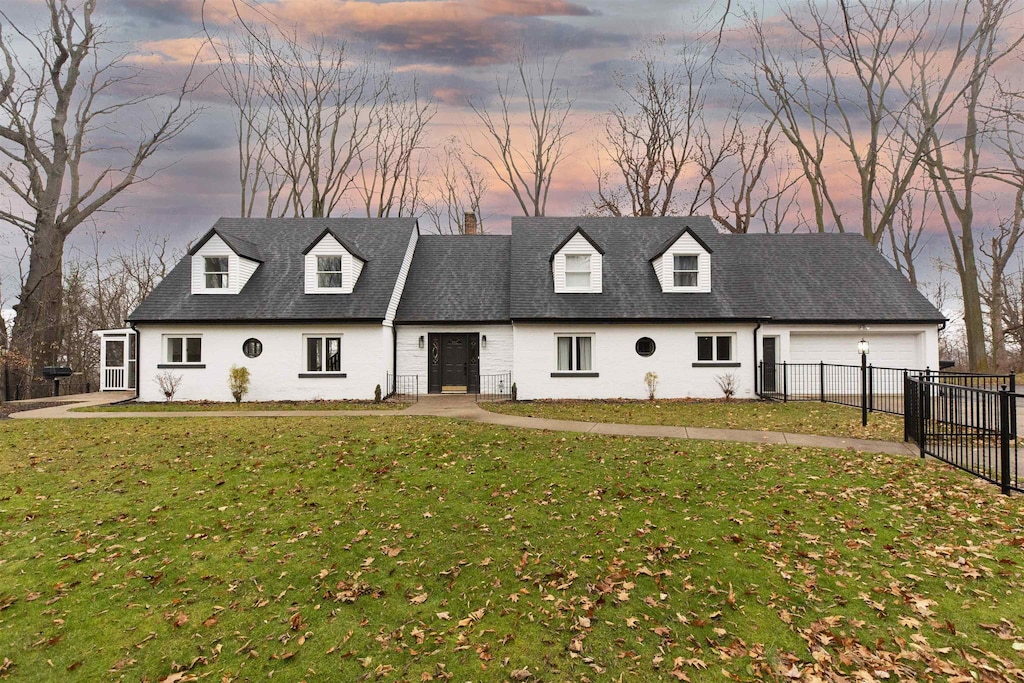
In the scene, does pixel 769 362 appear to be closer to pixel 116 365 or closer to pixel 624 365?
pixel 624 365

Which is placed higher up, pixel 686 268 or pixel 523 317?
pixel 686 268

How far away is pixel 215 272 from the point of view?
20375 millimetres

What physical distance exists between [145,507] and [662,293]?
58.1ft

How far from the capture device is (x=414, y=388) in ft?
67.9

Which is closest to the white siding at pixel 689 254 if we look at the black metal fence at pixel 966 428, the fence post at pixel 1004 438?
the black metal fence at pixel 966 428

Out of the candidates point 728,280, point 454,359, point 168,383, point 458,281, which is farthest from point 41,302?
point 728,280

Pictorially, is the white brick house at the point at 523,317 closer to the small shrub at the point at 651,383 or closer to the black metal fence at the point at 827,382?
the small shrub at the point at 651,383

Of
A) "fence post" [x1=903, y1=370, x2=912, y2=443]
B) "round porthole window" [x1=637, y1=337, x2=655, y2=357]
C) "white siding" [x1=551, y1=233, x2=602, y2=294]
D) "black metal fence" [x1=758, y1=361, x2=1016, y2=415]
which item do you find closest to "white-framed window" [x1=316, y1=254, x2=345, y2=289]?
"white siding" [x1=551, y1=233, x2=602, y2=294]

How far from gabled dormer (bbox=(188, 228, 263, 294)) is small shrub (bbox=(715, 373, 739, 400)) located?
19.2m

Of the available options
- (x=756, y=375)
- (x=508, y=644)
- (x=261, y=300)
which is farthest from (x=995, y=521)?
(x=261, y=300)

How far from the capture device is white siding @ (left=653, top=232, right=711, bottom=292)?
20141 millimetres

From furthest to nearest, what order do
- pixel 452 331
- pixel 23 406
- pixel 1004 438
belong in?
pixel 452 331
pixel 23 406
pixel 1004 438

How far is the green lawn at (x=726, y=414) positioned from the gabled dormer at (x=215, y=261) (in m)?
11.7

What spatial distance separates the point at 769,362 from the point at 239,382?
20.7 metres
